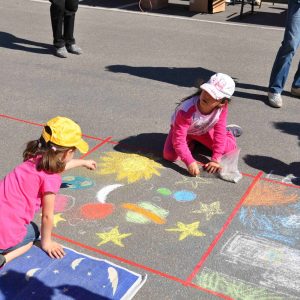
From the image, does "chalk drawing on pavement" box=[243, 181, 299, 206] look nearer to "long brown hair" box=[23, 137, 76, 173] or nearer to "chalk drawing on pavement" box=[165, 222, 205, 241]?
"chalk drawing on pavement" box=[165, 222, 205, 241]

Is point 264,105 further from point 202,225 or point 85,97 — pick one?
point 202,225

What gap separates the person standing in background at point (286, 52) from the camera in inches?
193

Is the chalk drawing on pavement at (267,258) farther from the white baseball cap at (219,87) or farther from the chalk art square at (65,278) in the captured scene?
the white baseball cap at (219,87)

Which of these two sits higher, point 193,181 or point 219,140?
point 219,140

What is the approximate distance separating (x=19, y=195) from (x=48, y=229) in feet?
0.86

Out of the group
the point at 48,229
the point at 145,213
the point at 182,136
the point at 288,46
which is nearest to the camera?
the point at 48,229

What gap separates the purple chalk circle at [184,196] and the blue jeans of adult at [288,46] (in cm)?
221

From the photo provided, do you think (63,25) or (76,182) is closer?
(76,182)

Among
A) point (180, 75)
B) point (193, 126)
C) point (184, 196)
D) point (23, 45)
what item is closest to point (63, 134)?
point (184, 196)

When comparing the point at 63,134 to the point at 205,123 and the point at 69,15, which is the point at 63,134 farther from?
the point at 69,15

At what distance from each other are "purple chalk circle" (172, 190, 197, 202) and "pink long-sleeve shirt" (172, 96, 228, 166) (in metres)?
0.27

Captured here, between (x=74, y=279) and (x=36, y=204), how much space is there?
44 cm

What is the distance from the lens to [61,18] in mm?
6527

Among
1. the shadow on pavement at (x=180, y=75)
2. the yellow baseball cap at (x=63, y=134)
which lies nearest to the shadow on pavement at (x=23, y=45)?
the shadow on pavement at (x=180, y=75)
